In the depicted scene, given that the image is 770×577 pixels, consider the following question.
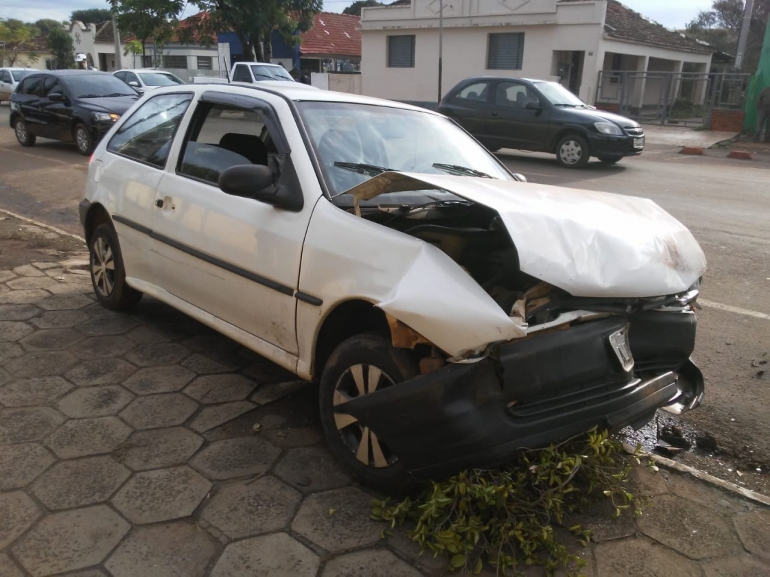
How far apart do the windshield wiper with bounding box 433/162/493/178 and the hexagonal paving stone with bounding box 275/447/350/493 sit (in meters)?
1.69

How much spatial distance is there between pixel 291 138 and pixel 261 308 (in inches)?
34.5

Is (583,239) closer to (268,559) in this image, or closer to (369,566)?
(369,566)

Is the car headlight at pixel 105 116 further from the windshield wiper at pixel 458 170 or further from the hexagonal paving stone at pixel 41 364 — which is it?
the windshield wiper at pixel 458 170

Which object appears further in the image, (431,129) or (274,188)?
(431,129)

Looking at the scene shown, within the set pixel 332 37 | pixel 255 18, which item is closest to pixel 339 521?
pixel 255 18

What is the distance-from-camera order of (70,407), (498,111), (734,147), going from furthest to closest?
(734,147) → (498,111) → (70,407)

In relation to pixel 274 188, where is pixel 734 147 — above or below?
below

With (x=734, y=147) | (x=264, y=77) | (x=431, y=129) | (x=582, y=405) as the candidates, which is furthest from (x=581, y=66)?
(x=582, y=405)

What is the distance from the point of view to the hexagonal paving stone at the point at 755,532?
2656 mm

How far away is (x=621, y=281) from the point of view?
2607 mm

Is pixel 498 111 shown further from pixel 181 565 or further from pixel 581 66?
pixel 581 66

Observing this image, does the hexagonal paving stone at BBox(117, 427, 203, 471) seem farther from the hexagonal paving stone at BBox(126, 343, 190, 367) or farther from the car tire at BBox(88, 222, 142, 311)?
the car tire at BBox(88, 222, 142, 311)

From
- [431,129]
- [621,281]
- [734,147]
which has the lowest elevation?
[734,147]

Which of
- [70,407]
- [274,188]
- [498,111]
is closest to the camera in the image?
[274,188]
